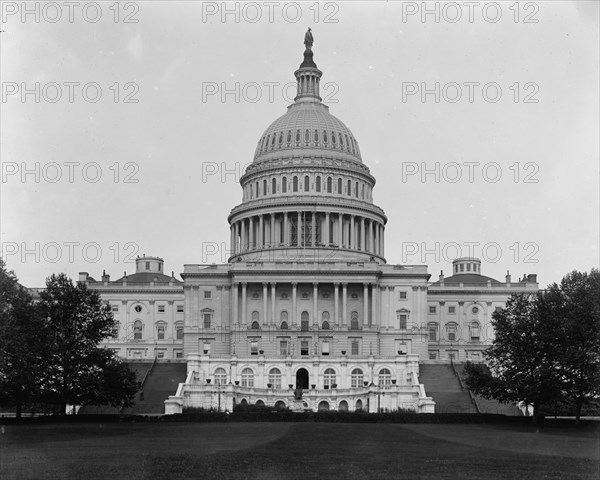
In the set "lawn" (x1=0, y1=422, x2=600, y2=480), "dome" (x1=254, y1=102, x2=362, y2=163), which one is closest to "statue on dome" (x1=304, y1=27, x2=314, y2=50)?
"dome" (x1=254, y1=102, x2=362, y2=163)

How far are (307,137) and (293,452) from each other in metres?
113

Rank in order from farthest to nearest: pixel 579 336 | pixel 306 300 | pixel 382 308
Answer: pixel 382 308 → pixel 306 300 → pixel 579 336

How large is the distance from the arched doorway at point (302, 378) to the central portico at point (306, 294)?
13 centimetres

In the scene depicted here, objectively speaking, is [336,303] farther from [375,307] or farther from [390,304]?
[390,304]

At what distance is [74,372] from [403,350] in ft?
197

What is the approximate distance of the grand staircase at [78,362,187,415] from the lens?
97625 millimetres

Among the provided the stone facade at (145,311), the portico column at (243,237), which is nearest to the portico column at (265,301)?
the portico column at (243,237)

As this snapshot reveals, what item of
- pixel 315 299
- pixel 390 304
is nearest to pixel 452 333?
pixel 390 304

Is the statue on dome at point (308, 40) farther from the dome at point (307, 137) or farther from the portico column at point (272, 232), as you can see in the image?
the portico column at point (272, 232)

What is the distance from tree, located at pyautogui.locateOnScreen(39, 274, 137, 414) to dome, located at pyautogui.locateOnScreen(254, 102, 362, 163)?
241ft

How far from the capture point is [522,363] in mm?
86875

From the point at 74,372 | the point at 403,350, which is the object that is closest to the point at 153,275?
the point at 403,350

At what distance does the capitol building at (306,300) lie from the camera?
116062 millimetres

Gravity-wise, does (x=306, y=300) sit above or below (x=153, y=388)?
above
